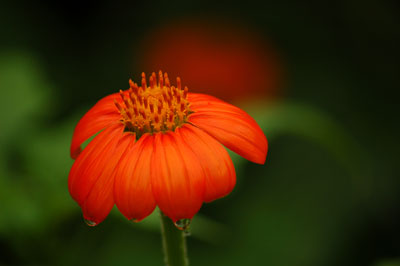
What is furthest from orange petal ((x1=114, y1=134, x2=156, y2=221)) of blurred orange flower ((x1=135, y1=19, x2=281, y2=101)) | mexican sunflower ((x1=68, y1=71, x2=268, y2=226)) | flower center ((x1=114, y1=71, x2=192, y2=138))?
blurred orange flower ((x1=135, y1=19, x2=281, y2=101))

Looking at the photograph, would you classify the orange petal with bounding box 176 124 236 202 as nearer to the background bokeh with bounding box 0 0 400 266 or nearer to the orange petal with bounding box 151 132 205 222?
the orange petal with bounding box 151 132 205 222

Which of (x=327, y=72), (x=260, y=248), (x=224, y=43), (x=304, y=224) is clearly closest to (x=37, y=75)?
A: (x=260, y=248)

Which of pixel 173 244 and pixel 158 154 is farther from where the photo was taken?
pixel 173 244

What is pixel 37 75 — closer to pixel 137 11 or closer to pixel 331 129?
pixel 331 129

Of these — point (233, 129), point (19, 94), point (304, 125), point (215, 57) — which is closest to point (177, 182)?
point (233, 129)

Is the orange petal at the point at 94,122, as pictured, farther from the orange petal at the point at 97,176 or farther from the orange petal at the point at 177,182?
the orange petal at the point at 177,182

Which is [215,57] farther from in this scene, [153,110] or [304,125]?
[153,110]
